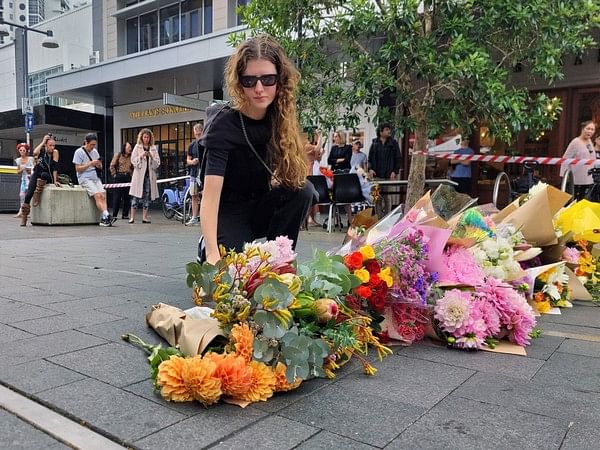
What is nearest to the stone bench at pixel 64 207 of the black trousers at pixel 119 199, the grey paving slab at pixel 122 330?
the black trousers at pixel 119 199

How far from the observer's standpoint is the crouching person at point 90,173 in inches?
409

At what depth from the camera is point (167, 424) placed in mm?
1826

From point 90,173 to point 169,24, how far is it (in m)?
11.2

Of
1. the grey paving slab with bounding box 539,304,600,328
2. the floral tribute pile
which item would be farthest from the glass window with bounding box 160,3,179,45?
the grey paving slab with bounding box 539,304,600,328

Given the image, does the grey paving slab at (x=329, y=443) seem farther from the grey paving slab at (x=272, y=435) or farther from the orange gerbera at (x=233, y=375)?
the orange gerbera at (x=233, y=375)

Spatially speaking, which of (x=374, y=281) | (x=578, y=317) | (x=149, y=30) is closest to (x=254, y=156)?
(x=374, y=281)

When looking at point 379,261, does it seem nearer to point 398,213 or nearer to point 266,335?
point 398,213

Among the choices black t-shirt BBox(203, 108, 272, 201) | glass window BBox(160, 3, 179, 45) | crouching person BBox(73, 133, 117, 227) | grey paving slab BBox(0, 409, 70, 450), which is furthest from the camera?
glass window BBox(160, 3, 179, 45)

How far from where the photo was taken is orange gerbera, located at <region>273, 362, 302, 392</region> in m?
2.10

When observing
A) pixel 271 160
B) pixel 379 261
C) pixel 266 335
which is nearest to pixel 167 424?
pixel 266 335

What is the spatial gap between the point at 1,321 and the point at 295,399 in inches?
77.8

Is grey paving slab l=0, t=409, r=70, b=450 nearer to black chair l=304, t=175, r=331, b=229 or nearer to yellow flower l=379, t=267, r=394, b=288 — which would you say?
yellow flower l=379, t=267, r=394, b=288

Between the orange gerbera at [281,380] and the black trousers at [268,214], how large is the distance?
3.98 ft

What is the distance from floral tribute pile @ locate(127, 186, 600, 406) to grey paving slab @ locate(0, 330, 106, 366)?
0.26 m
